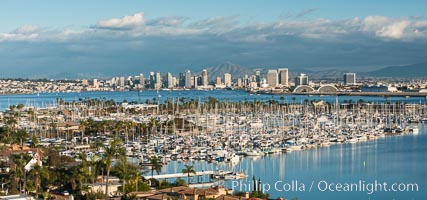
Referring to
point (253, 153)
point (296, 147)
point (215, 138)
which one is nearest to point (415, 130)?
point (296, 147)

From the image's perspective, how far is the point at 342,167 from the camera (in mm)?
39531

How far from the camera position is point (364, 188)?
106ft

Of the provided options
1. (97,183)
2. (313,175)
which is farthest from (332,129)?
(97,183)

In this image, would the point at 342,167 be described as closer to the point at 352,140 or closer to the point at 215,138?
the point at 215,138

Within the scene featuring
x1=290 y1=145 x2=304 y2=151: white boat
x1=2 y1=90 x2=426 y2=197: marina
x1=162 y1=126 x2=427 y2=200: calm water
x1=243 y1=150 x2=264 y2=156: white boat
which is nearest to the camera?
x1=162 y1=126 x2=427 y2=200: calm water

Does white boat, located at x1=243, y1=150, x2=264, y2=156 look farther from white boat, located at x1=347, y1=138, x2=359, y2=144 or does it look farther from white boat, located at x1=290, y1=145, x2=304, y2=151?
white boat, located at x1=347, y1=138, x2=359, y2=144

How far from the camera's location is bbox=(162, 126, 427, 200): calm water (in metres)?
31.1

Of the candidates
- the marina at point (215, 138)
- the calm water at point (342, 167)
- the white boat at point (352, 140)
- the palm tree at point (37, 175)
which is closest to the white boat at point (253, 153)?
the marina at point (215, 138)

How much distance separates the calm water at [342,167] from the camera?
3107cm

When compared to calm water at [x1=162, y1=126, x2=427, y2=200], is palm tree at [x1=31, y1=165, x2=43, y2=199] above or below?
above

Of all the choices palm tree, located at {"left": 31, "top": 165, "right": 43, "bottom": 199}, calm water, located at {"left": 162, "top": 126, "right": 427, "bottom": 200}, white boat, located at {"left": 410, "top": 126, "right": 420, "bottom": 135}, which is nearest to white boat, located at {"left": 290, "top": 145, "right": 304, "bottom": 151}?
calm water, located at {"left": 162, "top": 126, "right": 427, "bottom": 200}

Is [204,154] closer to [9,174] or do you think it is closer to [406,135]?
[9,174]

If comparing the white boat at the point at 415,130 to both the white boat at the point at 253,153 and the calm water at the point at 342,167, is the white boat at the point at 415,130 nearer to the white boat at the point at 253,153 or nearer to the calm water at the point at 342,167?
the calm water at the point at 342,167

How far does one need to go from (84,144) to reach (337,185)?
21465 millimetres
